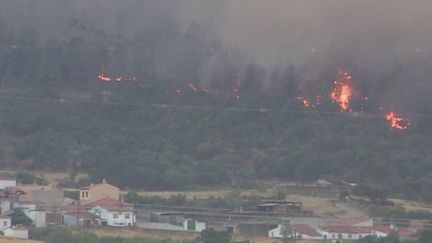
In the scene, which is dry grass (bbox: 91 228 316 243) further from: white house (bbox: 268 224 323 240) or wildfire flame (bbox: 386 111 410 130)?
wildfire flame (bbox: 386 111 410 130)

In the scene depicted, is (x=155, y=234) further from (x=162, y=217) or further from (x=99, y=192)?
(x=99, y=192)

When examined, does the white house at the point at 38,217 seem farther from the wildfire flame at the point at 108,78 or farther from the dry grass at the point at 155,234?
the wildfire flame at the point at 108,78

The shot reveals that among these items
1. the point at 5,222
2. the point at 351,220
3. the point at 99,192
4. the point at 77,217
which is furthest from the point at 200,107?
the point at 5,222

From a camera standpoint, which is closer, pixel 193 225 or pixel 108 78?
pixel 193 225

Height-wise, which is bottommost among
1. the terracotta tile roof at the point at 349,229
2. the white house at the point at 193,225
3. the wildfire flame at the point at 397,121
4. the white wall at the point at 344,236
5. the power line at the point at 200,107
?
the white wall at the point at 344,236

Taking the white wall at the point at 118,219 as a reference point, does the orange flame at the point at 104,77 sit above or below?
above

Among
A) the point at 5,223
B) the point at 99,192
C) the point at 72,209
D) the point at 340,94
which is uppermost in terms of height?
the point at 340,94

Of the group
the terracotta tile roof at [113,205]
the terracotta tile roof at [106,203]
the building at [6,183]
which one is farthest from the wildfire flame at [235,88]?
the terracotta tile roof at [113,205]

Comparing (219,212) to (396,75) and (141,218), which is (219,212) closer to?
(141,218)
